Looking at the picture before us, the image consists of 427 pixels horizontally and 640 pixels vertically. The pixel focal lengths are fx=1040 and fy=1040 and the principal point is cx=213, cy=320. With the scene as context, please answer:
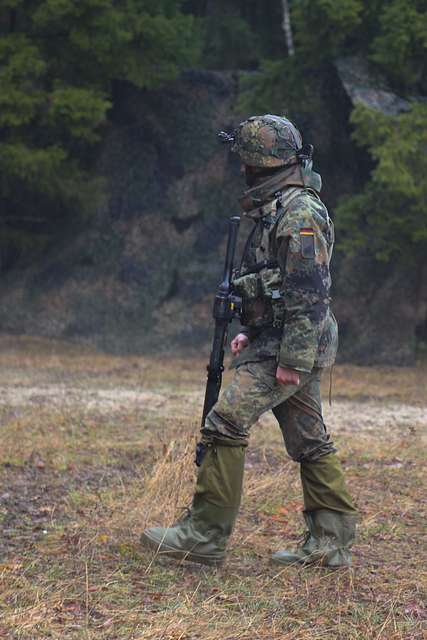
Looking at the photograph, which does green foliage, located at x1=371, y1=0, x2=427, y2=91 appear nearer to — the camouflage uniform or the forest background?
the forest background

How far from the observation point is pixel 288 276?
497 cm

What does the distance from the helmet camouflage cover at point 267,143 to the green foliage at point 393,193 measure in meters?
7.69

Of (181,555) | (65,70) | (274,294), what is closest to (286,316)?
(274,294)

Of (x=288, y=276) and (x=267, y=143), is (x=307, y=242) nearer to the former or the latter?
(x=288, y=276)

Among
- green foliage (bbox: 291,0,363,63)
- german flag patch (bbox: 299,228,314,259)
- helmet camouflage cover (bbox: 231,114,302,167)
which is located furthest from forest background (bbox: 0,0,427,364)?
german flag patch (bbox: 299,228,314,259)

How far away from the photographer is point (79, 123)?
1485 cm

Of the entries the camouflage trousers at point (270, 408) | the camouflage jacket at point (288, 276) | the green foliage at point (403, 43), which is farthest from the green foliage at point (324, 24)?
the camouflage trousers at point (270, 408)

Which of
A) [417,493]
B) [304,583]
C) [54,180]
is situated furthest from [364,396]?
[304,583]

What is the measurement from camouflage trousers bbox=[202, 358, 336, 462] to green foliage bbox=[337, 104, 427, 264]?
7933 millimetres

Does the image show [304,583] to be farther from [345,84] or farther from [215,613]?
[345,84]

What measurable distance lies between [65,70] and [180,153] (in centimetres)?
297

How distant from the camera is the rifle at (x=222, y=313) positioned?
17.1 feet

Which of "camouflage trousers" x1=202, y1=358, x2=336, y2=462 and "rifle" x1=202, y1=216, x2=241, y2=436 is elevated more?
"rifle" x1=202, y1=216, x2=241, y2=436

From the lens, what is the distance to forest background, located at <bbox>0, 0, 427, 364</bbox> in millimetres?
13984
